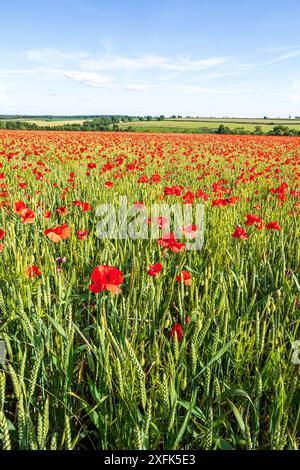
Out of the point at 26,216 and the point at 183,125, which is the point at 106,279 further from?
the point at 183,125

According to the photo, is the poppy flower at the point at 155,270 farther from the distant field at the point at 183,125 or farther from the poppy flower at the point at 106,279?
the distant field at the point at 183,125

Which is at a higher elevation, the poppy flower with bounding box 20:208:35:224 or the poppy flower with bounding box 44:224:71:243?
the poppy flower with bounding box 20:208:35:224

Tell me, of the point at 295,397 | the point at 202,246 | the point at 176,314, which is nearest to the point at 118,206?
the point at 202,246

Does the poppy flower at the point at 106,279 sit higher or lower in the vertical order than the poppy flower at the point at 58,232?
lower

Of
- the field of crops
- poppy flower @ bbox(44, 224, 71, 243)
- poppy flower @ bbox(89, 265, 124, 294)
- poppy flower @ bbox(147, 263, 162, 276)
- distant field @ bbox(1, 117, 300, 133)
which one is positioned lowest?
the field of crops

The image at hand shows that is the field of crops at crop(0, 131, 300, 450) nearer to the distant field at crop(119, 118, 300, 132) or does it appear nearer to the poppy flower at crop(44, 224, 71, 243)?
the poppy flower at crop(44, 224, 71, 243)

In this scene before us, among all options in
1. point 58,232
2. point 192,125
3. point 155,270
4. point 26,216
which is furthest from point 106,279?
point 192,125

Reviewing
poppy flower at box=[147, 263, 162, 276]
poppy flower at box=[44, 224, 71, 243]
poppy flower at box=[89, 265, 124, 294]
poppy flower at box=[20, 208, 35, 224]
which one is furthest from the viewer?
poppy flower at box=[20, 208, 35, 224]

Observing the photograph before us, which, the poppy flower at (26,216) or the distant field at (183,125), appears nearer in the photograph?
the poppy flower at (26,216)

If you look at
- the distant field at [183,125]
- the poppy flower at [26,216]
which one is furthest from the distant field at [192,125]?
the poppy flower at [26,216]

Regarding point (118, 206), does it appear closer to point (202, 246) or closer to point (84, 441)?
point (202, 246)

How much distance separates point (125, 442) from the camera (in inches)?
43.8

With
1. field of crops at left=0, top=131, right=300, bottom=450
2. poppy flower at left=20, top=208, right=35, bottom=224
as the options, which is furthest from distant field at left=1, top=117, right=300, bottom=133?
field of crops at left=0, top=131, right=300, bottom=450

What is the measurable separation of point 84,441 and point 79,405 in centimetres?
14
